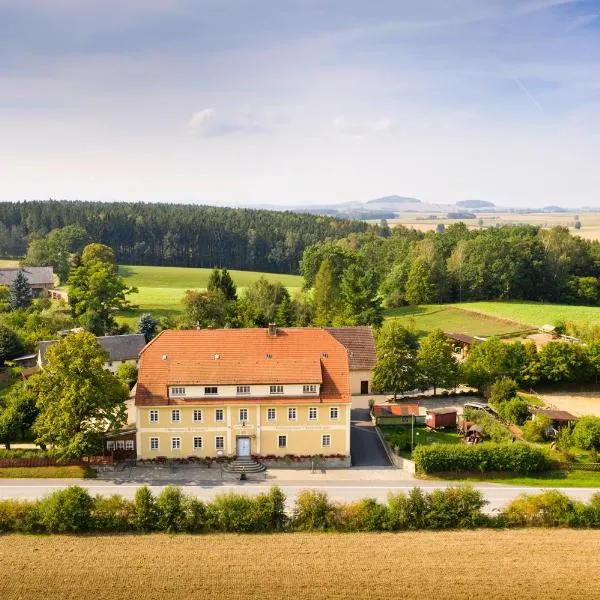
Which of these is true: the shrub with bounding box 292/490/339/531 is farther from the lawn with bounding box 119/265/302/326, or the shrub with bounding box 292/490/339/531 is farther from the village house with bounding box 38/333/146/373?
the lawn with bounding box 119/265/302/326

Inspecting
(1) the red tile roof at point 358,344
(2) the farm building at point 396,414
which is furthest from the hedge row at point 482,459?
(1) the red tile roof at point 358,344

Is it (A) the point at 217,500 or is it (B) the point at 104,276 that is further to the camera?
(B) the point at 104,276

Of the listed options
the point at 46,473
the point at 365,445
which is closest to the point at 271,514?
the point at 365,445

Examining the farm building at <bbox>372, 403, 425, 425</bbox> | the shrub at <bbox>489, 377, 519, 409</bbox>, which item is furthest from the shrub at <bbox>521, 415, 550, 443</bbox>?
the farm building at <bbox>372, 403, 425, 425</bbox>

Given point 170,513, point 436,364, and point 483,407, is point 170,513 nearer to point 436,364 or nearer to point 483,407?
point 483,407

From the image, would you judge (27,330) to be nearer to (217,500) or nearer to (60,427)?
(60,427)

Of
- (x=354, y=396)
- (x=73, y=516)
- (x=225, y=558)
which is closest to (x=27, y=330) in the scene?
(x=354, y=396)

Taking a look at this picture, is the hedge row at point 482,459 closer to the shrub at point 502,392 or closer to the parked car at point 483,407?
the parked car at point 483,407
